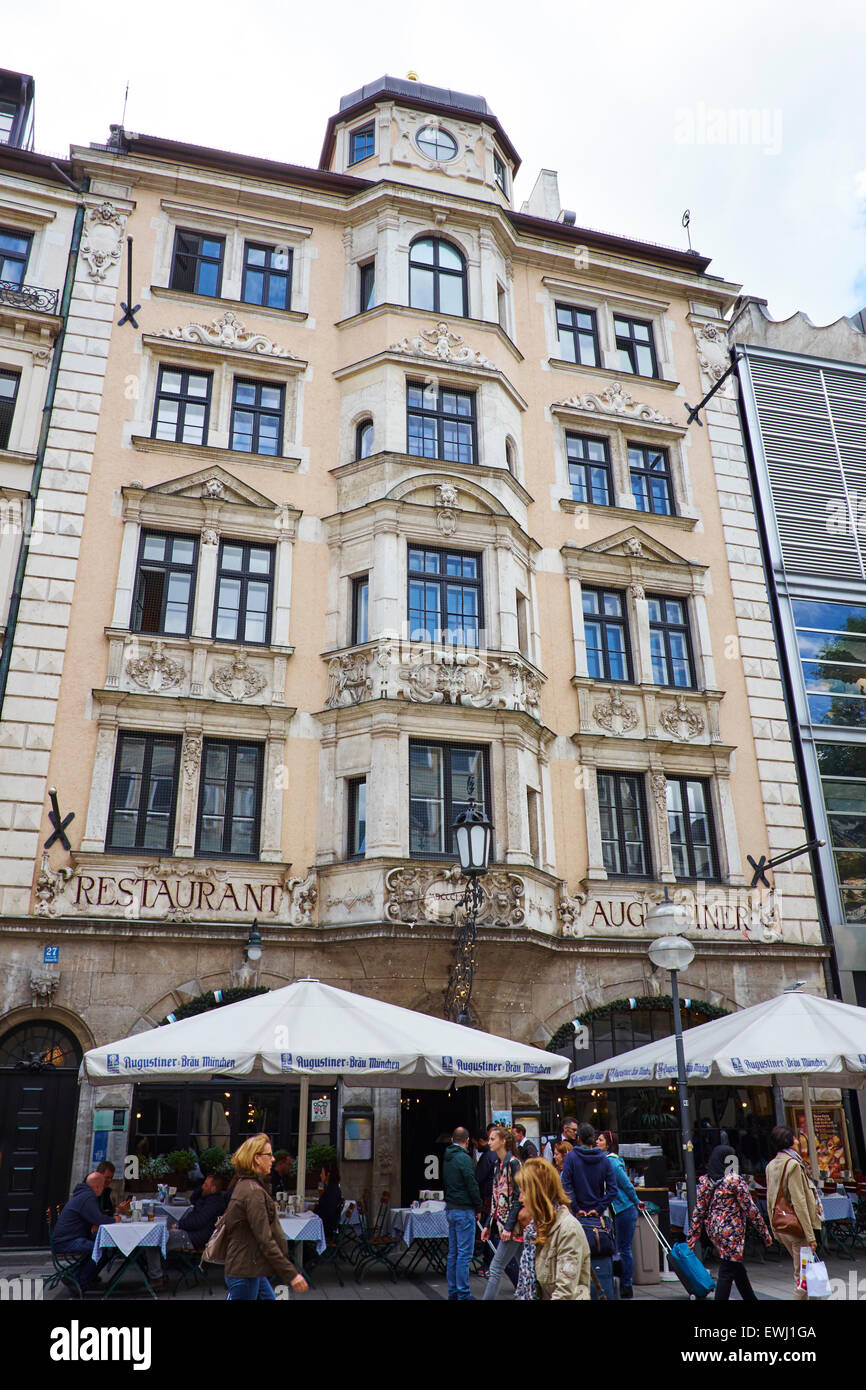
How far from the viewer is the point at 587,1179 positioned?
9.83 metres

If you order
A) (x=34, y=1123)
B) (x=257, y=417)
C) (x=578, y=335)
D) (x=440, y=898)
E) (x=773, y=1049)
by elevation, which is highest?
(x=578, y=335)

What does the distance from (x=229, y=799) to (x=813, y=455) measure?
1669 cm

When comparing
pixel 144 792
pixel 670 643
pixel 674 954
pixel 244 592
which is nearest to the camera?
pixel 674 954

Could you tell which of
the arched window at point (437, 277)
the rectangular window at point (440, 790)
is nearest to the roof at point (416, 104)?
the arched window at point (437, 277)

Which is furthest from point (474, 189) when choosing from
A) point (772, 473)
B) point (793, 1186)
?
point (793, 1186)

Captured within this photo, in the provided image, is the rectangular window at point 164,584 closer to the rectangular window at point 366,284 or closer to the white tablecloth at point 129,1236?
the rectangular window at point 366,284

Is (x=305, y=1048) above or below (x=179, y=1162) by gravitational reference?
above

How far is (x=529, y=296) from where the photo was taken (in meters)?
23.9

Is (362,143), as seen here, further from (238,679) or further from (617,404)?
(238,679)

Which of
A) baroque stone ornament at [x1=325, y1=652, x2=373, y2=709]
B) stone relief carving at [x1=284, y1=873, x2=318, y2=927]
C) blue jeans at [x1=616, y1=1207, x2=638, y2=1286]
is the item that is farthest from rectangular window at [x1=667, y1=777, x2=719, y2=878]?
blue jeans at [x1=616, y1=1207, x2=638, y2=1286]

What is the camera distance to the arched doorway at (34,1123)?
14.7 metres

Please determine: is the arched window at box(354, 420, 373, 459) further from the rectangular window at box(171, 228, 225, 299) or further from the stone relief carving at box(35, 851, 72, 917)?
the stone relief carving at box(35, 851, 72, 917)

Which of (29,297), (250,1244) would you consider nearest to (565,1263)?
(250,1244)

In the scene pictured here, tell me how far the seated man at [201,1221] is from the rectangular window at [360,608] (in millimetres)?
10165
